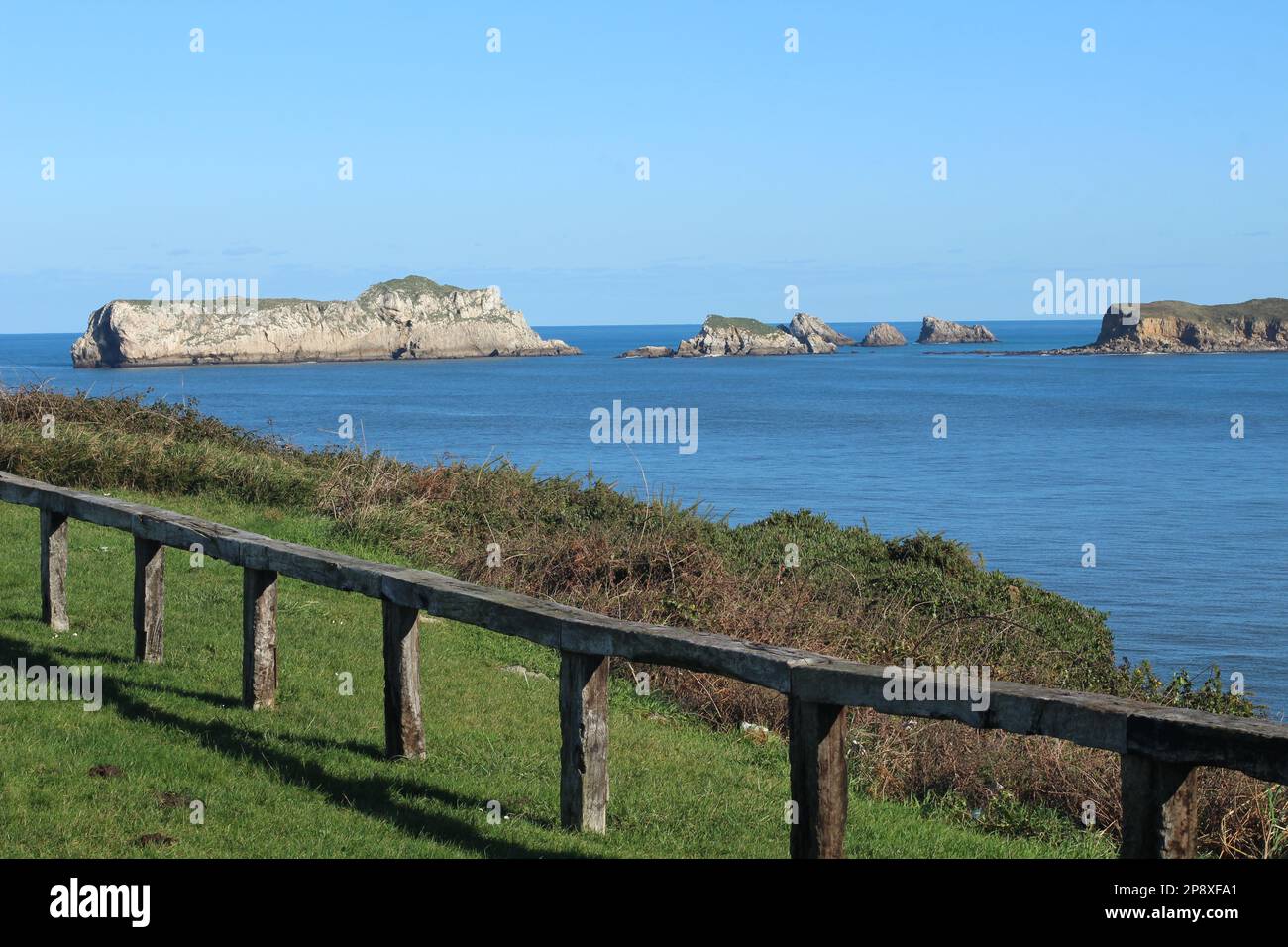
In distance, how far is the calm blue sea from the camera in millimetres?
30875

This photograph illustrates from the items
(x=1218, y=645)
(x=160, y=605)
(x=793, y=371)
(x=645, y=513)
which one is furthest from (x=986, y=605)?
(x=793, y=371)

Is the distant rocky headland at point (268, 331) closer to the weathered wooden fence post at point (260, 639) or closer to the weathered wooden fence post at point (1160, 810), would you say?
the weathered wooden fence post at point (260, 639)

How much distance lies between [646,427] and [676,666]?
7876cm

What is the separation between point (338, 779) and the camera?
7.35m

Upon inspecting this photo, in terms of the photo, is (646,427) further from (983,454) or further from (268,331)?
(268,331)

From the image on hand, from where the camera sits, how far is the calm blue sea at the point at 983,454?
101ft

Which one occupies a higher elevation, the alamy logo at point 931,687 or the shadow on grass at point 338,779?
the alamy logo at point 931,687

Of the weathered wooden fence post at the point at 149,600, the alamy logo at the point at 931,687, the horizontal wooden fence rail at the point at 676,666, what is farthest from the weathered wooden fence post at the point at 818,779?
the weathered wooden fence post at the point at 149,600
